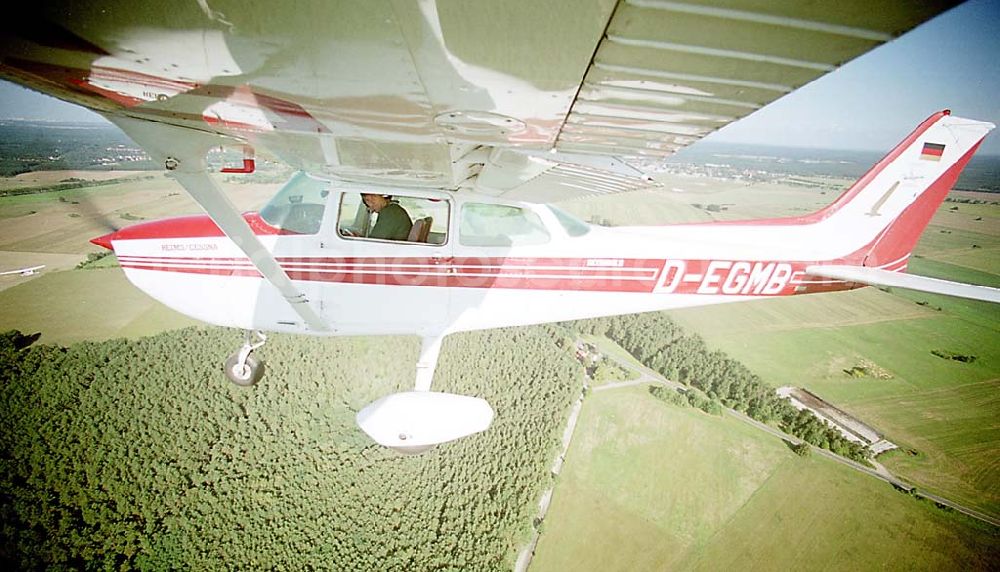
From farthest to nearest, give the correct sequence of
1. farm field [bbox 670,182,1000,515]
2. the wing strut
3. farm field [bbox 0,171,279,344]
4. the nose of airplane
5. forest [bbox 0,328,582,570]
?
1. farm field [bbox 0,171,279,344]
2. farm field [bbox 670,182,1000,515]
3. forest [bbox 0,328,582,570]
4. the nose of airplane
5. the wing strut

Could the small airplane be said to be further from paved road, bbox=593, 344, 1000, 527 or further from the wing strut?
paved road, bbox=593, 344, 1000, 527

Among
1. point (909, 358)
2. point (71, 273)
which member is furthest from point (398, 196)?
point (909, 358)

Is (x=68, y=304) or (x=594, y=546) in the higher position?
(x=594, y=546)

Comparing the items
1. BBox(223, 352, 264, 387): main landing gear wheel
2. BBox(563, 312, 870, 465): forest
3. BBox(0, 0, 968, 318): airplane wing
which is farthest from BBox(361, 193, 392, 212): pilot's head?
BBox(563, 312, 870, 465): forest

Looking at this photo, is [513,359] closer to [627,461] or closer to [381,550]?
[627,461]

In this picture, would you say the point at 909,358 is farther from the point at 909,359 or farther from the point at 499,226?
the point at 499,226

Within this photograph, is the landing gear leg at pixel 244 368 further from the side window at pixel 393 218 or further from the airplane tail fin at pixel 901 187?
the airplane tail fin at pixel 901 187

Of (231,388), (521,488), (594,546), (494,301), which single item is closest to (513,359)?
(521,488)

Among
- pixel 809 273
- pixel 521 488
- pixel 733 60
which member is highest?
pixel 733 60

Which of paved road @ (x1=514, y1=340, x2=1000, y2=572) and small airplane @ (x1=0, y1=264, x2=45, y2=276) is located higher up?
paved road @ (x1=514, y1=340, x2=1000, y2=572)
